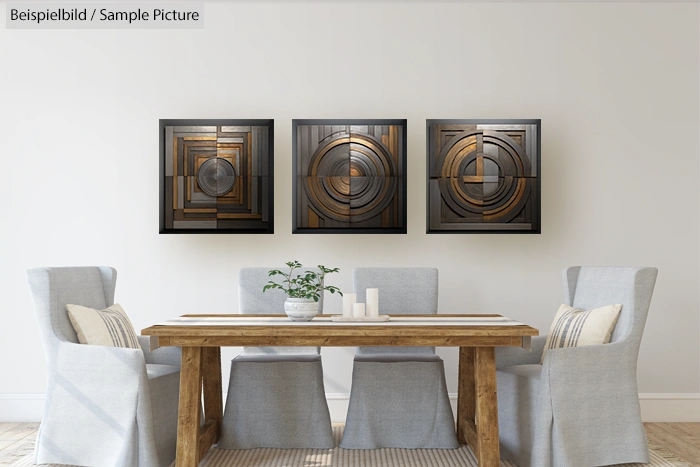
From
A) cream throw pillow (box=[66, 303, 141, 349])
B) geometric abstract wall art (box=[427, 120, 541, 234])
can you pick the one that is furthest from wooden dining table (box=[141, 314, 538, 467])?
geometric abstract wall art (box=[427, 120, 541, 234])

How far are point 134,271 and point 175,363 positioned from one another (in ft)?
3.51

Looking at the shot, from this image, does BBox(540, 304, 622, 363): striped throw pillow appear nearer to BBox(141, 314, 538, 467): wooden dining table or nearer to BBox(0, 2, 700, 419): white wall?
Result: BBox(141, 314, 538, 467): wooden dining table

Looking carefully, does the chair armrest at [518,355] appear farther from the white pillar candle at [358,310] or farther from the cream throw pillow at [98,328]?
the cream throw pillow at [98,328]

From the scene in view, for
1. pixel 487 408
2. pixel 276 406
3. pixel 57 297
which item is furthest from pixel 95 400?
pixel 487 408

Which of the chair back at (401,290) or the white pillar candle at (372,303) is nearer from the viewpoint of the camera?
the white pillar candle at (372,303)

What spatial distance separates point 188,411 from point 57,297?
0.83m

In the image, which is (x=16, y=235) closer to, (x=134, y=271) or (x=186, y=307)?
(x=134, y=271)

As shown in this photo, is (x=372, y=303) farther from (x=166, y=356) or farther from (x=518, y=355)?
(x=166, y=356)

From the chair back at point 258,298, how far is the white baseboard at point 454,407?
24.6 inches

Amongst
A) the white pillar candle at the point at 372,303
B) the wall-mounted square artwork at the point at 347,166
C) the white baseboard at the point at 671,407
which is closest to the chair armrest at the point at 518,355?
the white pillar candle at the point at 372,303

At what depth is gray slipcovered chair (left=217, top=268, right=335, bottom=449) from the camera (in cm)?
339

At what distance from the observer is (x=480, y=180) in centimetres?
402

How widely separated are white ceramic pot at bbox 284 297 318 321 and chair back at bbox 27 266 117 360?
1.02 m

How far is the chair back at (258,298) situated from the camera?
376cm
